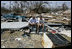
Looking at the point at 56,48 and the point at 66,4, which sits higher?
the point at 56,48

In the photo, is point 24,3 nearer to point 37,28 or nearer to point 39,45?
point 37,28

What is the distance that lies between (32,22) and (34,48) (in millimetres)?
2911

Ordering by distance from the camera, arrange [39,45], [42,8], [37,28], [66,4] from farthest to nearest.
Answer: [66,4] → [42,8] → [37,28] → [39,45]

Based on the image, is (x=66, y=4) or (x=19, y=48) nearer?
(x=19, y=48)

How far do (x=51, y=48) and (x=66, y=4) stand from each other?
2489cm

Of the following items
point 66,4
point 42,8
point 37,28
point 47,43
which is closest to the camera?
point 47,43

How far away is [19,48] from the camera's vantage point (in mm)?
5070

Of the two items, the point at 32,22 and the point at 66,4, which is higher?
the point at 32,22

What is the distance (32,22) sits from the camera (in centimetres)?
779

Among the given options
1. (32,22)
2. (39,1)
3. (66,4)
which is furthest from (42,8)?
(32,22)

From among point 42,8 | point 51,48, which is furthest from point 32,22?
point 42,8

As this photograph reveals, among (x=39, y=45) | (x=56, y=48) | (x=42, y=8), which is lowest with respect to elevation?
(x=42, y=8)

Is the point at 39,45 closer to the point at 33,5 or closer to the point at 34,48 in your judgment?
the point at 34,48

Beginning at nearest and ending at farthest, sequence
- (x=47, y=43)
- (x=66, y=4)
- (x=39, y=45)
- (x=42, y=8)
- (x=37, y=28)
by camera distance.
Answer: (x=47, y=43), (x=39, y=45), (x=37, y=28), (x=42, y=8), (x=66, y=4)
